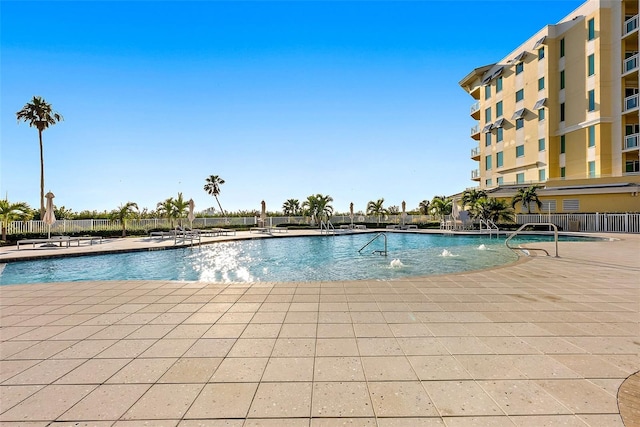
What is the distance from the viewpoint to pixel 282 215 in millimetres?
32656

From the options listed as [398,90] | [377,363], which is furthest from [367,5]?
[377,363]

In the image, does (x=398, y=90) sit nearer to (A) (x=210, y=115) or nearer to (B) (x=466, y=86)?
(A) (x=210, y=115)

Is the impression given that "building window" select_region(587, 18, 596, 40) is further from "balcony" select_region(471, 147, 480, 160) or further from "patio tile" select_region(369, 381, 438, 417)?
"patio tile" select_region(369, 381, 438, 417)

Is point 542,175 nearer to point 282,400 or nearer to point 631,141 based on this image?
point 631,141

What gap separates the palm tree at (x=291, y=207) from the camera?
32281 millimetres

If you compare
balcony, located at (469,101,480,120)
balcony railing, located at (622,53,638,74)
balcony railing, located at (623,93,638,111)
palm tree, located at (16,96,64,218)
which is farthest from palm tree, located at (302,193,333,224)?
balcony railing, located at (622,53,638,74)

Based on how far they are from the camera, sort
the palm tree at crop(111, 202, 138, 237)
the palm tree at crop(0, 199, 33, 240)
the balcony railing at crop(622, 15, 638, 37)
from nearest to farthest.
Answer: the palm tree at crop(0, 199, 33, 240) < the palm tree at crop(111, 202, 138, 237) < the balcony railing at crop(622, 15, 638, 37)

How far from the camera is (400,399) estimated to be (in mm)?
2234

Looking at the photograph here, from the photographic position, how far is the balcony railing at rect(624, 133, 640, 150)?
66.9 ft

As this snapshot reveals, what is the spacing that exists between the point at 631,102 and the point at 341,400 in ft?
98.5

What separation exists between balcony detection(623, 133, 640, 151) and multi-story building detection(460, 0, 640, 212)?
64 millimetres

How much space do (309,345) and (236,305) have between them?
1925mm

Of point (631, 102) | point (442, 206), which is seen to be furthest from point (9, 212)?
point (631, 102)

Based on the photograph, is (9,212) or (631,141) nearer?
(9,212)
